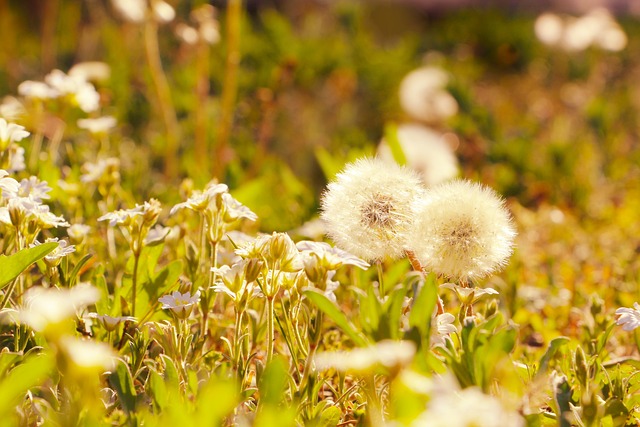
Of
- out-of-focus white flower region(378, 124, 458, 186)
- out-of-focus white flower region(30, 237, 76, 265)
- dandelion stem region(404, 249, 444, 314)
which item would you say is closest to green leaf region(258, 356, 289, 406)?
dandelion stem region(404, 249, 444, 314)

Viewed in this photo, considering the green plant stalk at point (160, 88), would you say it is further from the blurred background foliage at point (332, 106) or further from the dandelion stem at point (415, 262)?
the dandelion stem at point (415, 262)

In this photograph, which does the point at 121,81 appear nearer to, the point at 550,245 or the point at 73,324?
the point at 550,245

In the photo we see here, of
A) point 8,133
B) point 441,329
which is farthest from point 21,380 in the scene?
point 8,133

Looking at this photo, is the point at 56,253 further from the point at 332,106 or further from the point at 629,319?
the point at 332,106

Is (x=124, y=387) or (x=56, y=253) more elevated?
(x=56, y=253)

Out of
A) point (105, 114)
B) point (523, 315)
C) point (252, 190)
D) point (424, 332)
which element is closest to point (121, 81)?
point (105, 114)

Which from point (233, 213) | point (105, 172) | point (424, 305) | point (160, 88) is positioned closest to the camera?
point (424, 305)
